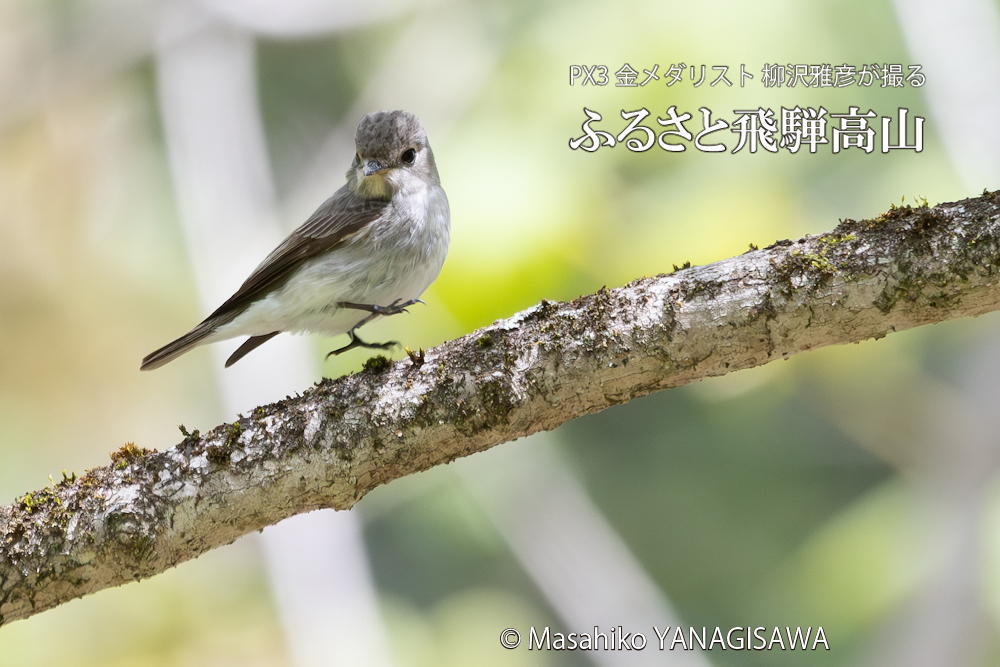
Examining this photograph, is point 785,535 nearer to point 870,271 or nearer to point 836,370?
point 836,370

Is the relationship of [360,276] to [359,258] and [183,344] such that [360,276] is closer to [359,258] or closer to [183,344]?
[359,258]

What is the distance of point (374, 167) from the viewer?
258cm

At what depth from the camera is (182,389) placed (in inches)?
184

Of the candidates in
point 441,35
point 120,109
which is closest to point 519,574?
point 441,35

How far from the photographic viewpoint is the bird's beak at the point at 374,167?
8.41 ft

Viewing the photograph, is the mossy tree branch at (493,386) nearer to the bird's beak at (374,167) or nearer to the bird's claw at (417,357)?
the bird's claw at (417,357)

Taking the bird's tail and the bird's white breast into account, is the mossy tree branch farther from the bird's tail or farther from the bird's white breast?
the bird's tail

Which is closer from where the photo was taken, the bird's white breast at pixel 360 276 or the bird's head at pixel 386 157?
the bird's white breast at pixel 360 276

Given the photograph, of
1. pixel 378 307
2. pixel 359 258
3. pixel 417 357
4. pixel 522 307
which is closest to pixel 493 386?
pixel 417 357

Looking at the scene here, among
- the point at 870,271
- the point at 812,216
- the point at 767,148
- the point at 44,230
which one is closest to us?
the point at 870,271

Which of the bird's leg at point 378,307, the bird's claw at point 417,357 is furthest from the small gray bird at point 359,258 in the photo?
the bird's claw at point 417,357

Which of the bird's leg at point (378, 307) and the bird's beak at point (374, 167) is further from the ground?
the bird's beak at point (374, 167)

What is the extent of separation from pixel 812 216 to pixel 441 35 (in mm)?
2619

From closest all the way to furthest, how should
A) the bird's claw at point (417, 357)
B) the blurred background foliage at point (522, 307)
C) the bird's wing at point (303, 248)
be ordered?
the bird's claw at point (417, 357) → the bird's wing at point (303, 248) → the blurred background foliage at point (522, 307)
